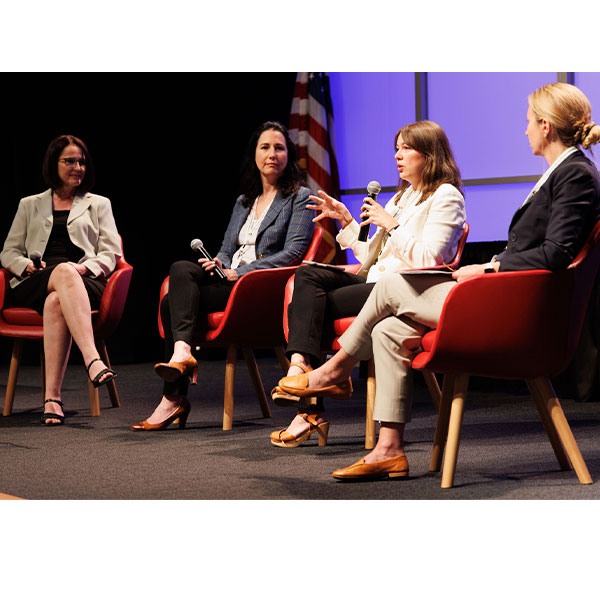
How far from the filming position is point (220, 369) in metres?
6.50

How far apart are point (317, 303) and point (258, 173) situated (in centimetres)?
123

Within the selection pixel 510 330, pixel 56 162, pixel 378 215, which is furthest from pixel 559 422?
pixel 56 162

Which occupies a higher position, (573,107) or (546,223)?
(573,107)

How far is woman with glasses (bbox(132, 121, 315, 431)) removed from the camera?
3668 millimetres

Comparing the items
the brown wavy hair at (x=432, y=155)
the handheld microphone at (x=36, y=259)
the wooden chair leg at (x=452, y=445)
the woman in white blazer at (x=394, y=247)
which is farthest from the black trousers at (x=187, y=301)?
the wooden chair leg at (x=452, y=445)

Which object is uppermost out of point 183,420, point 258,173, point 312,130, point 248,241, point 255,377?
point 312,130

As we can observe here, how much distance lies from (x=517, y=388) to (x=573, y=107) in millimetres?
2477

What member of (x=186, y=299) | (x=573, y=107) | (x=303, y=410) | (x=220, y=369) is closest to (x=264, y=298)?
(x=186, y=299)

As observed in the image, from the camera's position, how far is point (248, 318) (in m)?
3.68

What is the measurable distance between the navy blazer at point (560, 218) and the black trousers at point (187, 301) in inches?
60.8

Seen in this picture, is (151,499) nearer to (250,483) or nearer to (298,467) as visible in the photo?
(250,483)

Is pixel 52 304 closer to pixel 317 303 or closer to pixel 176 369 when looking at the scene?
pixel 176 369

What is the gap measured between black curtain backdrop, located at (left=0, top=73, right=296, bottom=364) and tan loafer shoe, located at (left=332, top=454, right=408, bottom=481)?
15.4 feet

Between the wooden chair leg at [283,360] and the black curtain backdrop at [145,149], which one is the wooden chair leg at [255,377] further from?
the black curtain backdrop at [145,149]
